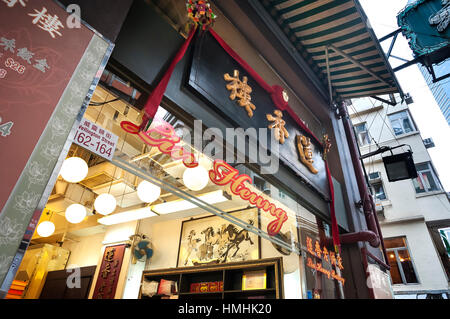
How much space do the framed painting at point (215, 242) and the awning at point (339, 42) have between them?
3.09 metres

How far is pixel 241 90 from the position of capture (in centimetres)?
313

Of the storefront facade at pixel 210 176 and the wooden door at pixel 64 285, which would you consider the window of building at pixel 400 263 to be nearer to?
the storefront facade at pixel 210 176

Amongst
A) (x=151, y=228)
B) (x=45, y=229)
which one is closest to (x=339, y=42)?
(x=151, y=228)

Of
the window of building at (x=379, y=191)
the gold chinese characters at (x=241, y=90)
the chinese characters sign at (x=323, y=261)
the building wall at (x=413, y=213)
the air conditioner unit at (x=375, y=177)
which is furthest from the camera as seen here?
the air conditioner unit at (x=375, y=177)

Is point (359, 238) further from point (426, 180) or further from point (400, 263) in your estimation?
point (426, 180)

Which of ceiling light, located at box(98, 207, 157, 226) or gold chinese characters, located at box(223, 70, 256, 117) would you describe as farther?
ceiling light, located at box(98, 207, 157, 226)

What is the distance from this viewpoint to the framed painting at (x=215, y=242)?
501 centimetres

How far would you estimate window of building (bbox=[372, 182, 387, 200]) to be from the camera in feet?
36.7

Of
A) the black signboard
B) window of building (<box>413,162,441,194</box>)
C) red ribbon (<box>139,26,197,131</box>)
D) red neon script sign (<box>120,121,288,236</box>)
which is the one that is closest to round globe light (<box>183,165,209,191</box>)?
red neon script sign (<box>120,121,288,236</box>)

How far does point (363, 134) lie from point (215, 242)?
10.1m

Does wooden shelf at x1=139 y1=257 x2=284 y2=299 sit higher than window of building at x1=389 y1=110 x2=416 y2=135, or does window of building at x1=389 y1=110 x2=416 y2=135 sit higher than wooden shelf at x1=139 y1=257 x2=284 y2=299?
window of building at x1=389 y1=110 x2=416 y2=135

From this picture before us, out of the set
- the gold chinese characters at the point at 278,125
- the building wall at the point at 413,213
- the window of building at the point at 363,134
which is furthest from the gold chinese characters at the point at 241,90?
the window of building at the point at 363,134

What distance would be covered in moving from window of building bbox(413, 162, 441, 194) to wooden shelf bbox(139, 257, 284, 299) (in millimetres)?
9209

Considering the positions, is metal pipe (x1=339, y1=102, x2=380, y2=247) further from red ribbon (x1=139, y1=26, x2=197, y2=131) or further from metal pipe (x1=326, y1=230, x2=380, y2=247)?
red ribbon (x1=139, y1=26, x2=197, y2=131)
